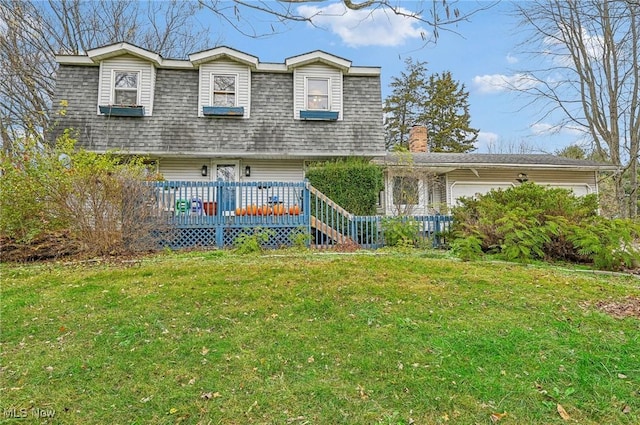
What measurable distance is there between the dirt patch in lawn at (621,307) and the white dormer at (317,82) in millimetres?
9129

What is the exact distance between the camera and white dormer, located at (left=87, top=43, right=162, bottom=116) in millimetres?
11133

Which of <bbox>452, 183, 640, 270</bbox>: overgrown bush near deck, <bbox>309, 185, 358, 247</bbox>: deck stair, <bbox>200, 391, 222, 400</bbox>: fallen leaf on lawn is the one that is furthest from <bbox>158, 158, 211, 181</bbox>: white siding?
<bbox>200, 391, 222, 400</bbox>: fallen leaf on lawn

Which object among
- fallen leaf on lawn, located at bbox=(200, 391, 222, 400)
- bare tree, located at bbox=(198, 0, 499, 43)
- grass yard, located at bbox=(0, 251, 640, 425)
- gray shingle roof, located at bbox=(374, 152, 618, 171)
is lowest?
fallen leaf on lawn, located at bbox=(200, 391, 222, 400)

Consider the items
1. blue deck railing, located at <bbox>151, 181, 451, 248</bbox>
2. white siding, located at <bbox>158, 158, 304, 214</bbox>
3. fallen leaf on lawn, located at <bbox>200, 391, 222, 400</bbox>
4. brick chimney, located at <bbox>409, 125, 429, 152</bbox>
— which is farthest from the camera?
brick chimney, located at <bbox>409, 125, 429, 152</bbox>

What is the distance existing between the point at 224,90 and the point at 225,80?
1.14 ft

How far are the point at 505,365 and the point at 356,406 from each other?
48.3 inches

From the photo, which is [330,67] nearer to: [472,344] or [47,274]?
[47,274]

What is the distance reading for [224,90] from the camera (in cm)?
1176

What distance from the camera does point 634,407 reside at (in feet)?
7.43

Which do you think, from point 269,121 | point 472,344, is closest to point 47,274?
point 472,344

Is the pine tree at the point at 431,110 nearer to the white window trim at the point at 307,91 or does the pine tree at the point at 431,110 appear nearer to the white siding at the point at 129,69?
the white window trim at the point at 307,91

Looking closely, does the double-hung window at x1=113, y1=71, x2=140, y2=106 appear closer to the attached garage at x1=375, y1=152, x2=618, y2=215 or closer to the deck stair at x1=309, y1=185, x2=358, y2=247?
the deck stair at x1=309, y1=185, x2=358, y2=247

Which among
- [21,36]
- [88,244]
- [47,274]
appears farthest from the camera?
[21,36]

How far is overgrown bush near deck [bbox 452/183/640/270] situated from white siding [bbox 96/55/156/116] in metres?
9.76
